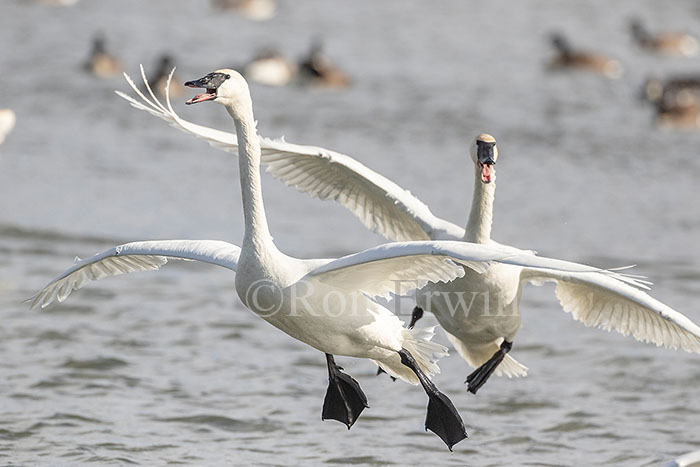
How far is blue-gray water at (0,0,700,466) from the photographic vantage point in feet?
29.0

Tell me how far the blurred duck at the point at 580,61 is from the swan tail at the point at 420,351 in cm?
1599

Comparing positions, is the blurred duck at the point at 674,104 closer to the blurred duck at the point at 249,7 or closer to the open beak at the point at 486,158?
the blurred duck at the point at 249,7

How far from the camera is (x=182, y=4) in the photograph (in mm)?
28734

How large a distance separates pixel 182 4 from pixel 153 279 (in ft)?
56.4

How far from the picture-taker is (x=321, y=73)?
21.4m

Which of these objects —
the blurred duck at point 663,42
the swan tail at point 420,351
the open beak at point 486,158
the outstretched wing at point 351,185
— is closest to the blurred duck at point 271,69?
the blurred duck at point 663,42

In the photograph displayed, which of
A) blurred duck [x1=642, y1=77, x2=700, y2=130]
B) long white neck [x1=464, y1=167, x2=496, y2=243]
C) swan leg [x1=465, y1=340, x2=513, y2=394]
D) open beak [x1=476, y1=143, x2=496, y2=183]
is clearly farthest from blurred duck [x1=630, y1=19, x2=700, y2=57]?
open beak [x1=476, y1=143, x2=496, y2=183]

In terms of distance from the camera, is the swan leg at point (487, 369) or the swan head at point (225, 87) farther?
the swan leg at point (487, 369)

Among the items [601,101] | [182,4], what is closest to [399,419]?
[601,101]

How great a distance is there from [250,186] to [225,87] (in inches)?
22.5

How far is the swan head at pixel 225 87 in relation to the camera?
654cm

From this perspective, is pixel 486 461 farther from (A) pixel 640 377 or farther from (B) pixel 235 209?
Answer: (B) pixel 235 209

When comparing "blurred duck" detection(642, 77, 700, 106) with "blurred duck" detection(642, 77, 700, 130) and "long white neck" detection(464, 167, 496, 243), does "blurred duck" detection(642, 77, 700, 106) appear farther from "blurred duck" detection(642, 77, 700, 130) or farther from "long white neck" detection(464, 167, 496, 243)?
"long white neck" detection(464, 167, 496, 243)

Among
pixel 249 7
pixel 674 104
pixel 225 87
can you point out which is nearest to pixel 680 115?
pixel 674 104
